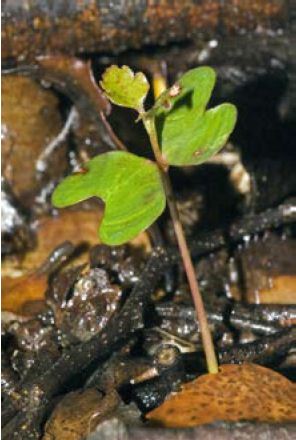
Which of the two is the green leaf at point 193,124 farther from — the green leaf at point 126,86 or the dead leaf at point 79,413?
the dead leaf at point 79,413

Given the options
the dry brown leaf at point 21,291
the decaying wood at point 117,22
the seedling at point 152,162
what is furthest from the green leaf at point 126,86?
the decaying wood at point 117,22

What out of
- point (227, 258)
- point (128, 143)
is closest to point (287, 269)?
point (227, 258)

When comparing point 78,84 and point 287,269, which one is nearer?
point 287,269

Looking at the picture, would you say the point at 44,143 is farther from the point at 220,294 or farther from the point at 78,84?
the point at 220,294

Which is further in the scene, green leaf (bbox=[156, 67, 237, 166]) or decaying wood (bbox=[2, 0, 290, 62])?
decaying wood (bbox=[2, 0, 290, 62])

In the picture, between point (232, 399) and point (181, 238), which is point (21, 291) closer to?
point (181, 238)

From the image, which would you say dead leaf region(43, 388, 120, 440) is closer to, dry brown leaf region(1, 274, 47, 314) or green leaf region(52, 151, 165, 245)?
green leaf region(52, 151, 165, 245)

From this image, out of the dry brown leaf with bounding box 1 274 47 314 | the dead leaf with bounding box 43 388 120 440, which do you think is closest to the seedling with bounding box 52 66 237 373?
the dead leaf with bounding box 43 388 120 440

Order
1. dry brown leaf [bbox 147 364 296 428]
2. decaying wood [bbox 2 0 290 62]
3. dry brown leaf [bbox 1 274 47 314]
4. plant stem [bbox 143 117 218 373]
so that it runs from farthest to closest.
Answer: decaying wood [bbox 2 0 290 62] < dry brown leaf [bbox 1 274 47 314] < plant stem [bbox 143 117 218 373] < dry brown leaf [bbox 147 364 296 428]

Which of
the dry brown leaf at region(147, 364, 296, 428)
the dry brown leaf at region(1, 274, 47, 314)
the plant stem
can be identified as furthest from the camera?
the dry brown leaf at region(1, 274, 47, 314)
